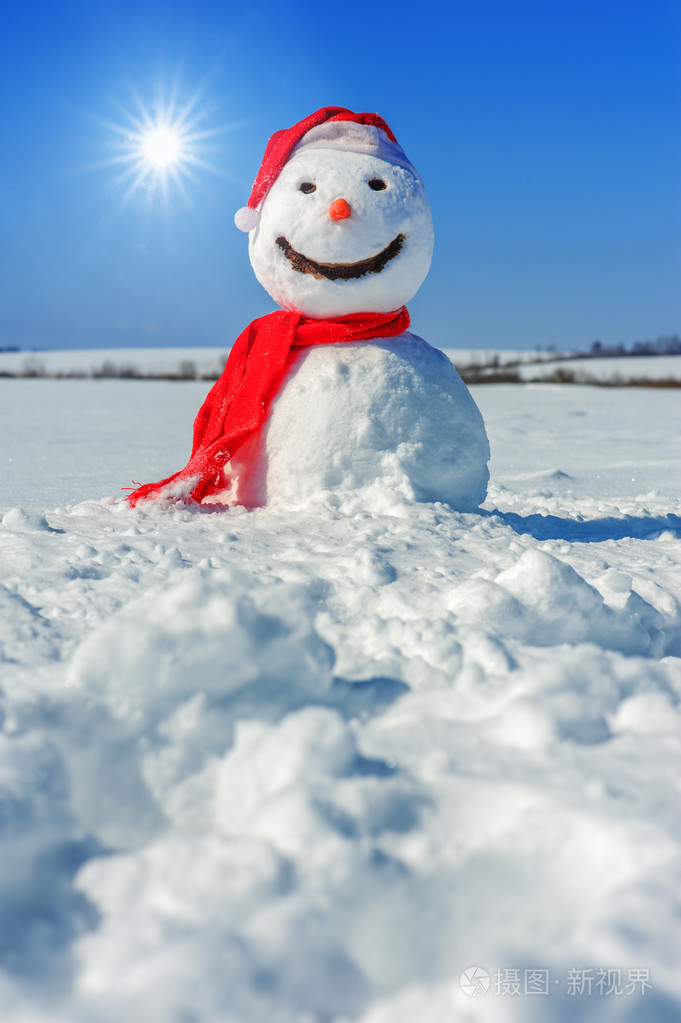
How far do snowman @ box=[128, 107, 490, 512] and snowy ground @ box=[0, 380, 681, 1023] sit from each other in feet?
1.73

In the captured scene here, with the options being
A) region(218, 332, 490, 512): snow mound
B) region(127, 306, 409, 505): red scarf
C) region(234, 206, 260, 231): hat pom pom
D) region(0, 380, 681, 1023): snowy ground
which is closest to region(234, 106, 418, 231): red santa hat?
region(234, 206, 260, 231): hat pom pom

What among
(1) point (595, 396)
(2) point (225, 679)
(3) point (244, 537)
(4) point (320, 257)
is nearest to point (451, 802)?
(2) point (225, 679)

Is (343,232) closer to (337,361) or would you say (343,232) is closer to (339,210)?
(339,210)

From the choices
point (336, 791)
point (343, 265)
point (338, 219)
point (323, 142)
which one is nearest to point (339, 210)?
point (338, 219)

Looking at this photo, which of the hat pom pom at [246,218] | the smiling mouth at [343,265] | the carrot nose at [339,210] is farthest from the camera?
the hat pom pom at [246,218]

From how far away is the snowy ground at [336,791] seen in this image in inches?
30.1

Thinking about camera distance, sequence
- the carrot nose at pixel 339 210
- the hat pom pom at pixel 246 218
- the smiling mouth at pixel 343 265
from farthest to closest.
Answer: the hat pom pom at pixel 246 218 < the smiling mouth at pixel 343 265 < the carrot nose at pixel 339 210

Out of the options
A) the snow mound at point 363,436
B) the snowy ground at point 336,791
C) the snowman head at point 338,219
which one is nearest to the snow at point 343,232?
the snowman head at point 338,219

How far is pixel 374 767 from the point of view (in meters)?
0.98

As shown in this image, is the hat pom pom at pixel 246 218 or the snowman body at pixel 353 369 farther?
the hat pom pom at pixel 246 218

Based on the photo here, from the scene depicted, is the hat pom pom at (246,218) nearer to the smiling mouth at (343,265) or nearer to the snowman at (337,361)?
the snowman at (337,361)

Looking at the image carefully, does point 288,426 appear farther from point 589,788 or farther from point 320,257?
point 589,788

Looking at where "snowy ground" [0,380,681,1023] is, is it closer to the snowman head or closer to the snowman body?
the snowman body

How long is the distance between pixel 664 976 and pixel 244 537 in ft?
4.22
